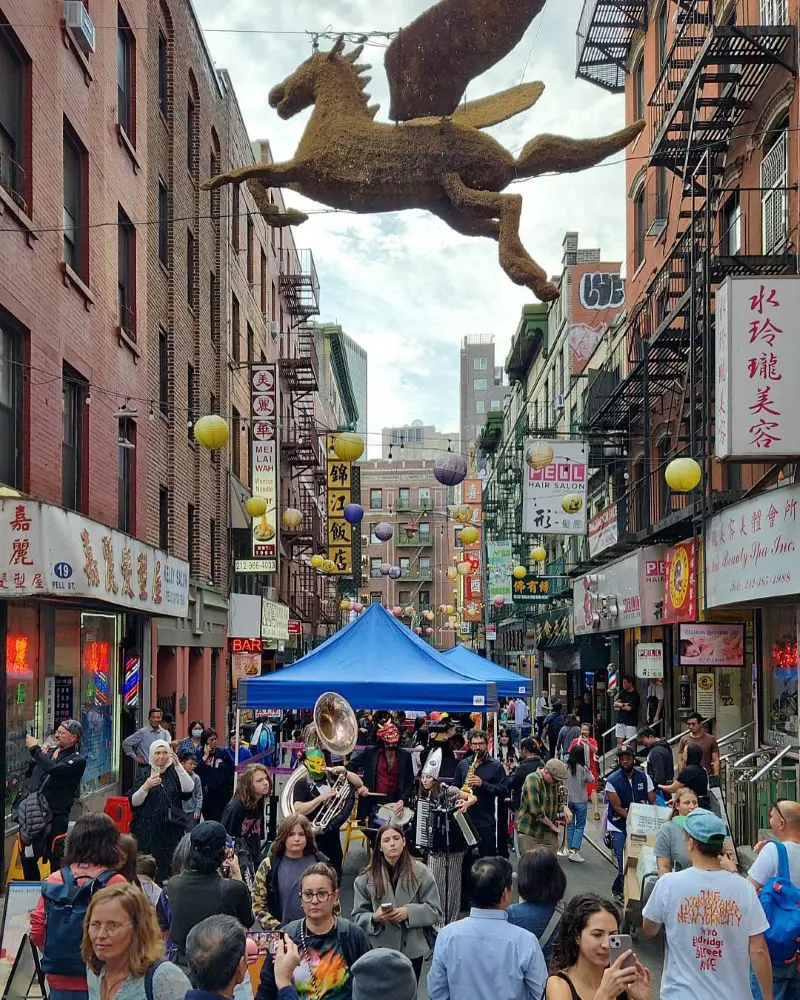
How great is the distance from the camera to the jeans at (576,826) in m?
16.0

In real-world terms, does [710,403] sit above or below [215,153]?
below

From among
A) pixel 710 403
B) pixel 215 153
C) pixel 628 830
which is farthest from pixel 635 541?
pixel 215 153

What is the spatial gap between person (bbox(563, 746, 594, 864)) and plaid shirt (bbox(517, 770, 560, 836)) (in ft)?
12.6

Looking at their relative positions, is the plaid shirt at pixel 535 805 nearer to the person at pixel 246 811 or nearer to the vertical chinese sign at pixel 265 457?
the person at pixel 246 811

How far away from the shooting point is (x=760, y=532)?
51.7 feet

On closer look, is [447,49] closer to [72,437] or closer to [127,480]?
[72,437]

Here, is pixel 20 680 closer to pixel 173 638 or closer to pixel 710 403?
pixel 173 638

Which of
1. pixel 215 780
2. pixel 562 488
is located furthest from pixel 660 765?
pixel 562 488

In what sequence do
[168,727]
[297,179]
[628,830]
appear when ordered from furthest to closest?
[168,727] < [628,830] < [297,179]

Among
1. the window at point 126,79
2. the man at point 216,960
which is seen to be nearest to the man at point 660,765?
the man at point 216,960

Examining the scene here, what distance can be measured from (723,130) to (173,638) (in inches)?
577

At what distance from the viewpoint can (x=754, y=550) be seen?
16.0 meters

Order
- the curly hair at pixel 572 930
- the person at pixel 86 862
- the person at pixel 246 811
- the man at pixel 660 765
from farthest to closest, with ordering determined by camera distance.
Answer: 1. the man at pixel 660 765
2. the person at pixel 246 811
3. the person at pixel 86 862
4. the curly hair at pixel 572 930

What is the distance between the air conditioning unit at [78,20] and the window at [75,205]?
4.53 ft
